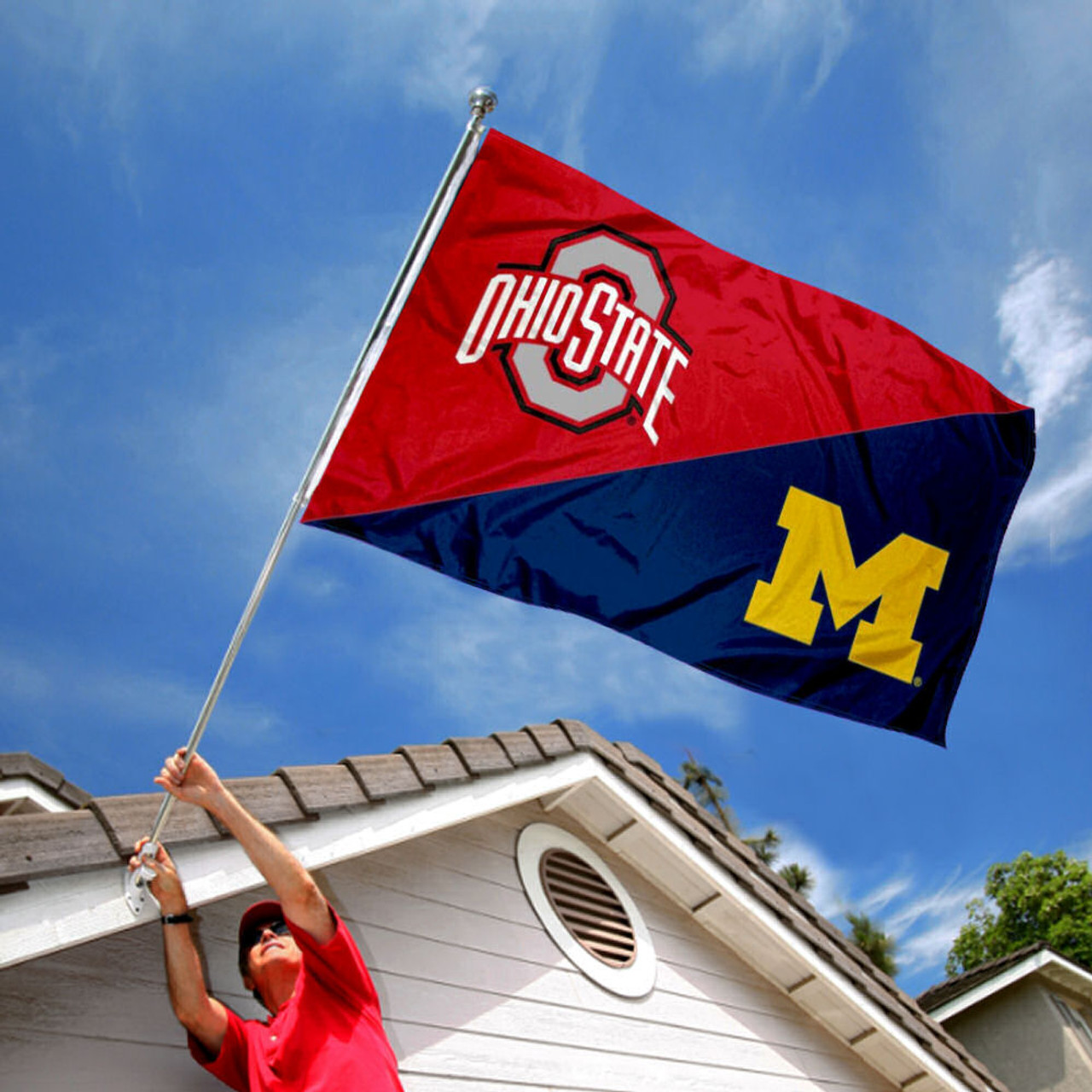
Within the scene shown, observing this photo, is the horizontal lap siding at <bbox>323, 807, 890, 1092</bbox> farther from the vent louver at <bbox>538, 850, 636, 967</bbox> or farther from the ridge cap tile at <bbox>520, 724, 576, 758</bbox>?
the ridge cap tile at <bbox>520, 724, 576, 758</bbox>

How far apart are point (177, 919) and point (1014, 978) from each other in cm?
1455

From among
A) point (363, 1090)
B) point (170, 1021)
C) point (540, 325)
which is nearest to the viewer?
point (363, 1090)

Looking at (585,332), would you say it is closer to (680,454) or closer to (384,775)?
(680,454)

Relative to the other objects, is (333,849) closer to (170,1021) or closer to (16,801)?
(170,1021)

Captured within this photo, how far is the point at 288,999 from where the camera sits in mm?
3166

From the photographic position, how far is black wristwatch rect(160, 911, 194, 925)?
2.87 metres

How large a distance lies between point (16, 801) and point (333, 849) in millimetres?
4235

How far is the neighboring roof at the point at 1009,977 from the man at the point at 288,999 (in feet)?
45.6

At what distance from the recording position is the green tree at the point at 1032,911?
3603cm

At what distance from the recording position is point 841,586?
4570 millimetres

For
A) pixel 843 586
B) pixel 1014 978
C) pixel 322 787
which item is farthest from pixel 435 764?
pixel 1014 978

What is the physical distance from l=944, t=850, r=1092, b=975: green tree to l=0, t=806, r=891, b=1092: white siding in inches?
1429

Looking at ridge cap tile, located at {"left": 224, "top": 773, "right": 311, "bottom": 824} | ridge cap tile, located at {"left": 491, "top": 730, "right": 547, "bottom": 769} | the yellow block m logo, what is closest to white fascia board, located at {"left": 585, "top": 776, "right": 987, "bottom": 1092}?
ridge cap tile, located at {"left": 491, "top": 730, "right": 547, "bottom": 769}

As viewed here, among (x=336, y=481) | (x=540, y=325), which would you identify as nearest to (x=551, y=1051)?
(x=336, y=481)
